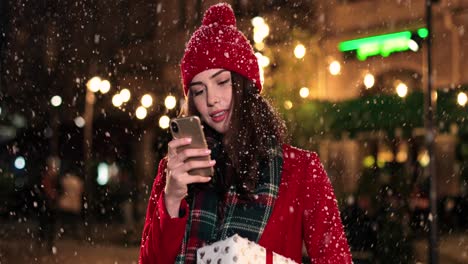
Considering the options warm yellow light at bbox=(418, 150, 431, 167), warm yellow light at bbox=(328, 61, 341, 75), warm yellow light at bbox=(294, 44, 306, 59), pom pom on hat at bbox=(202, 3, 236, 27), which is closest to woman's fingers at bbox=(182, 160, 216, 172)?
pom pom on hat at bbox=(202, 3, 236, 27)

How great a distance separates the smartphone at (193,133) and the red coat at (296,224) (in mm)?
180

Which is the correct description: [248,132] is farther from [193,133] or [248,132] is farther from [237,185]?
[193,133]

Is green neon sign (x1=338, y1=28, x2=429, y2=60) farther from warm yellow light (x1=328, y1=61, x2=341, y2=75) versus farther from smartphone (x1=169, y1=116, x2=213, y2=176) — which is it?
smartphone (x1=169, y1=116, x2=213, y2=176)

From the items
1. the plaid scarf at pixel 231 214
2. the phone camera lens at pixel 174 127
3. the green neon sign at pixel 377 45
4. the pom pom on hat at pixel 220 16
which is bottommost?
the plaid scarf at pixel 231 214

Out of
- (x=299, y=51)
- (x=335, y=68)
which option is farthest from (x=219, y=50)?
(x=335, y=68)

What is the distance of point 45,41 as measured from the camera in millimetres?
43000

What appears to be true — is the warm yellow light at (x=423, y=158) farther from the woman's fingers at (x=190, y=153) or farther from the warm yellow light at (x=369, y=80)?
the woman's fingers at (x=190, y=153)

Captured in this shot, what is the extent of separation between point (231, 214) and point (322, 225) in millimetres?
318

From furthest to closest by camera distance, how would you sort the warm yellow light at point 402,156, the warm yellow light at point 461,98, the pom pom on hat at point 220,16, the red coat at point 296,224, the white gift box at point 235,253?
the warm yellow light at point 402,156 < the warm yellow light at point 461,98 < the pom pom on hat at point 220,16 < the red coat at point 296,224 < the white gift box at point 235,253

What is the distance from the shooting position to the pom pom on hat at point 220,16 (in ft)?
10.1

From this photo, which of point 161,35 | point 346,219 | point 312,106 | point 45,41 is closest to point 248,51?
point 346,219

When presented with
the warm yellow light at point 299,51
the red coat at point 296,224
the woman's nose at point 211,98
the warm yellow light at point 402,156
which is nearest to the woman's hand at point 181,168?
the red coat at point 296,224

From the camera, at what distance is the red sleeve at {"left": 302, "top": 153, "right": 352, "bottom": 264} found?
8.54 ft

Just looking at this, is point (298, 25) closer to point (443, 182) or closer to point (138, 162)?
point (443, 182)
